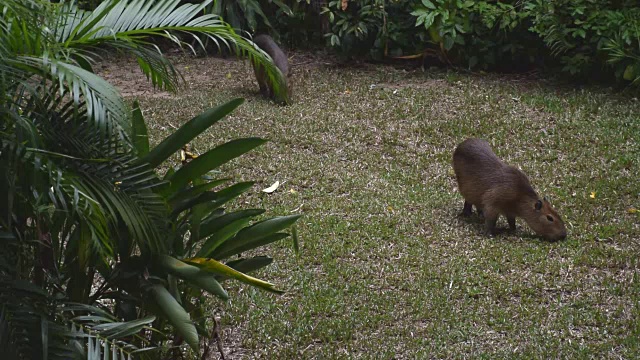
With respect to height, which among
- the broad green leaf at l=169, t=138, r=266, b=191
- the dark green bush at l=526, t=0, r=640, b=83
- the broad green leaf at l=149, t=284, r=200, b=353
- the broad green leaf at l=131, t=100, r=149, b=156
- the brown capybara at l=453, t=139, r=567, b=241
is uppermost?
the broad green leaf at l=131, t=100, r=149, b=156

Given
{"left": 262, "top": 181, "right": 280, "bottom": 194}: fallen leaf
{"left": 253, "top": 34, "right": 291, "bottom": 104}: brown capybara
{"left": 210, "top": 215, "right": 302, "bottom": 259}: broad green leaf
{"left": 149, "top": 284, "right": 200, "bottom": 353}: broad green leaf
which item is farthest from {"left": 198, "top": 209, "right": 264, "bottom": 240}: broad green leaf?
{"left": 253, "top": 34, "right": 291, "bottom": 104}: brown capybara

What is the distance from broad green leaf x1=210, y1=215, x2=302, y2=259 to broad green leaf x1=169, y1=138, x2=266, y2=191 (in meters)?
0.33

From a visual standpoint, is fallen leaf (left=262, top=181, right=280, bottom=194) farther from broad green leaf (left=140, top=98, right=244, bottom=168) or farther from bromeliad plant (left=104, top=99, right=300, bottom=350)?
broad green leaf (left=140, top=98, right=244, bottom=168)

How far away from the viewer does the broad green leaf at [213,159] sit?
3.65 metres

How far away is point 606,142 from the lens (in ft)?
25.9

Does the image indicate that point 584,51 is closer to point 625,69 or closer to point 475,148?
point 625,69

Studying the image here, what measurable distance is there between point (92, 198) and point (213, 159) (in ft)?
2.73

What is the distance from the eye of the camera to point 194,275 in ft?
11.1

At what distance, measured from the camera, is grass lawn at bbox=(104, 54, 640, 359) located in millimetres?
4805

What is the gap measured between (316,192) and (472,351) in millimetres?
2641

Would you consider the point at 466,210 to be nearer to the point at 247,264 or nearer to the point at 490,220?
the point at 490,220

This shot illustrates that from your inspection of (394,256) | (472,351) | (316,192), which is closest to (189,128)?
(472,351)

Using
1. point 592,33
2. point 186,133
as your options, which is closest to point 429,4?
→ point 592,33

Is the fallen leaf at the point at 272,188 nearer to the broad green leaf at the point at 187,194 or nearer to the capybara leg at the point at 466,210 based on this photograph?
the capybara leg at the point at 466,210
